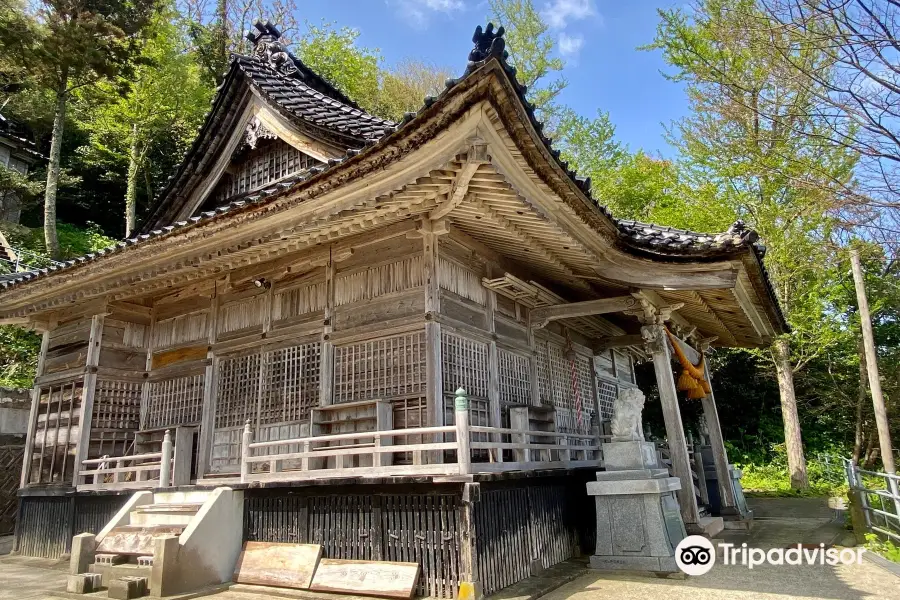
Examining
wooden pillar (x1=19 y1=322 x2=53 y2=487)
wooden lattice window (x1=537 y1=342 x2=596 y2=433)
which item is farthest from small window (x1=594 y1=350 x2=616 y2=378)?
wooden pillar (x1=19 y1=322 x2=53 y2=487)

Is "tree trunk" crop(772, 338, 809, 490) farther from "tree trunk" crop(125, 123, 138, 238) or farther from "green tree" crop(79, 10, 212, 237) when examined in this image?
"tree trunk" crop(125, 123, 138, 238)

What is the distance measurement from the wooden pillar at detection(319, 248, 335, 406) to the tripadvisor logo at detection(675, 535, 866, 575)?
5.32 metres

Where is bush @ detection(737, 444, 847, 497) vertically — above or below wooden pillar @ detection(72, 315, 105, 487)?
below

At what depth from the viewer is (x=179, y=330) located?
10.9m

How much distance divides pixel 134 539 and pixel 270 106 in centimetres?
792

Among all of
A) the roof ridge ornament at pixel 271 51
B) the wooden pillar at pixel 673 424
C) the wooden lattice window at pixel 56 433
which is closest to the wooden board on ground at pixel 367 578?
the wooden pillar at pixel 673 424

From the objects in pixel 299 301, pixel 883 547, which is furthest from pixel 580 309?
pixel 883 547

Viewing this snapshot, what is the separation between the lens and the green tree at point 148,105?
2422cm

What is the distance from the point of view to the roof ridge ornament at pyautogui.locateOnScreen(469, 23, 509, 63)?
4926 millimetres

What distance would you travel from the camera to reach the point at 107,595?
6.69 meters

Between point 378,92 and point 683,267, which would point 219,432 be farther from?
point 378,92

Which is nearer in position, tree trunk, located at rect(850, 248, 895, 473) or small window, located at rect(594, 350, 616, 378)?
tree trunk, located at rect(850, 248, 895, 473)

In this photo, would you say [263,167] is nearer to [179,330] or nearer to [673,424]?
[179,330]

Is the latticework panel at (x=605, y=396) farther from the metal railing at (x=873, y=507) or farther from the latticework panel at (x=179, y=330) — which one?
the latticework panel at (x=179, y=330)
